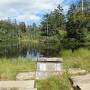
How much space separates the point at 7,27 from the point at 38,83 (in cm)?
6523

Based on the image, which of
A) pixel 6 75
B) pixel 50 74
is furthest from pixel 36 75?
pixel 6 75

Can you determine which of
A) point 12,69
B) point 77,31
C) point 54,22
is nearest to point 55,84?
point 12,69

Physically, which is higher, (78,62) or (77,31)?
(77,31)

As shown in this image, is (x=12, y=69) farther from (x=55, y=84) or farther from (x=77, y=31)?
(x=77, y=31)

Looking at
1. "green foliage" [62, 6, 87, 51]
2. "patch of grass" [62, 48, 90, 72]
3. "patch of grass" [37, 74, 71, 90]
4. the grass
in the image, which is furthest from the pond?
"patch of grass" [37, 74, 71, 90]

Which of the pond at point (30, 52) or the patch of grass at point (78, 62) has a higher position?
the patch of grass at point (78, 62)

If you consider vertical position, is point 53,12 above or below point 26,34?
above

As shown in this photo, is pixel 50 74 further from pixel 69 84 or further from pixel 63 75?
pixel 69 84

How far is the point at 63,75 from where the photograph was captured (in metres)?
7.91

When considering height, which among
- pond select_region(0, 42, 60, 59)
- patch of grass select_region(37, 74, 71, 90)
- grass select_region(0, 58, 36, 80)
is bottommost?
pond select_region(0, 42, 60, 59)

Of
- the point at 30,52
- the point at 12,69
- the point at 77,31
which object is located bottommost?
the point at 30,52

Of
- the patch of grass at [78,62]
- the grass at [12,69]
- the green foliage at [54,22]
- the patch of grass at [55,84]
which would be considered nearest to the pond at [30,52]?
the patch of grass at [78,62]

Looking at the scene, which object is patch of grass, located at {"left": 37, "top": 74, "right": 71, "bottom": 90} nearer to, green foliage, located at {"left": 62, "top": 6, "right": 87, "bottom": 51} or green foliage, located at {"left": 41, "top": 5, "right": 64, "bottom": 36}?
green foliage, located at {"left": 62, "top": 6, "right": 87, "bottom": 51}

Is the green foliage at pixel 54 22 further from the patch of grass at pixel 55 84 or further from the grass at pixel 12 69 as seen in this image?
the patch of grass at pixel 55 84
